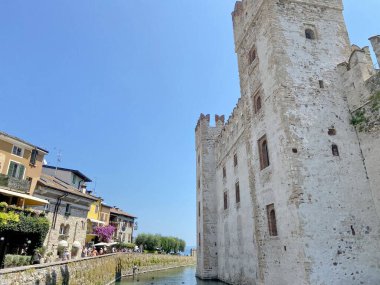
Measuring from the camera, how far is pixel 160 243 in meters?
53.3

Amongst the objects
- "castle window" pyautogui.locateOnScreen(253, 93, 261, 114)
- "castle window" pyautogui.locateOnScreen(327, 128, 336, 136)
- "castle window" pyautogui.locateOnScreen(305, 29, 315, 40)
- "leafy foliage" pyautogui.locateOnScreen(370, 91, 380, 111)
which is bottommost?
"castle window" pyautogui.locateOnScreen(327, 128, 336, 136)

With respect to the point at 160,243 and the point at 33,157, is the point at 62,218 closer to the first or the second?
the point at 33,157

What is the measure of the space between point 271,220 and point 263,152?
11.3 feet

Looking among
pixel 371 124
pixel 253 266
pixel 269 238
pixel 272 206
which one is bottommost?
pixel 253 266

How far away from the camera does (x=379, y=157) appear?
11.8m

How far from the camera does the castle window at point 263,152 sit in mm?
14239

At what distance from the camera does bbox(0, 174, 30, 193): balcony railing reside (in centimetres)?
1816

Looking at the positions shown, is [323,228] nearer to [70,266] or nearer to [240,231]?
[240,231]

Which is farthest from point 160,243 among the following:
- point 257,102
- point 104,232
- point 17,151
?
point 257,102

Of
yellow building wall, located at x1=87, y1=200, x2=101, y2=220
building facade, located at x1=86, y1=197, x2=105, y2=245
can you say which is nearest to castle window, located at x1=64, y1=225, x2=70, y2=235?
building facade, located at x1=86, y1=197, x2=105, y2=245

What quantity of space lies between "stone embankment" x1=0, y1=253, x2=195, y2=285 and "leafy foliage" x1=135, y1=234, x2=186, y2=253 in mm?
14747

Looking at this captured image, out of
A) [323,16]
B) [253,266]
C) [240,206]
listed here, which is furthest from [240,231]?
[323,16]

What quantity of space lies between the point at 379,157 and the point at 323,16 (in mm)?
8347

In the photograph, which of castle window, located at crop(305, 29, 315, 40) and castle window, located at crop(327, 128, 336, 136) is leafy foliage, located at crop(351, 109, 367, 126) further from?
castle window, located at crop(305, 29, 315, 40)
